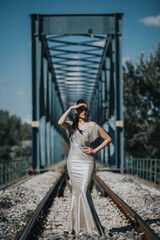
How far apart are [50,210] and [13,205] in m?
0.84

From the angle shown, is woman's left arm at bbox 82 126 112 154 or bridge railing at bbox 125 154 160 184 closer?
woman's left arm at bbox 82 126 112 154

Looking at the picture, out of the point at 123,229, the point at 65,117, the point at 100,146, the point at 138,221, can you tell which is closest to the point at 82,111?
the point at 65,117

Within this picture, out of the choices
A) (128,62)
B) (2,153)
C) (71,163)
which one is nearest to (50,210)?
(71,163)

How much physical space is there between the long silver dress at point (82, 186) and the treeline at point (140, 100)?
53.5 ft

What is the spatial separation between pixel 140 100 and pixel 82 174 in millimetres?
19176

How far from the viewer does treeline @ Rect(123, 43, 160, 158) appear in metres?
20.6

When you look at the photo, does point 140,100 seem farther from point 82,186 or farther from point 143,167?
point 82,186

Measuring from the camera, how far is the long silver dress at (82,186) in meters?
3.77

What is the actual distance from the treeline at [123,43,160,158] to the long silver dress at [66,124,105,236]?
53.5 feet

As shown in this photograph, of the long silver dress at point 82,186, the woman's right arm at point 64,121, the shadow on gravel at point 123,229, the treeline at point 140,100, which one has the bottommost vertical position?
the shadow on gravel at point 123,229

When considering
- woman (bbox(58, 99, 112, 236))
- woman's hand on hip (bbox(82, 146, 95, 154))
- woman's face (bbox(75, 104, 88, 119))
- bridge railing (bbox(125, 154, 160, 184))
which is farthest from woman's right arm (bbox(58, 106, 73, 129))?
bridge railing (bbox(125, 154, 160, 184))

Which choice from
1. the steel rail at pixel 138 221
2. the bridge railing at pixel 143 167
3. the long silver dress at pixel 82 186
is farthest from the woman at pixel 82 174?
the bridge railing at pixel 143 167

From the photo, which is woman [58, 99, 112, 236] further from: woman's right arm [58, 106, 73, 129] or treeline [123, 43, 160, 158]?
treeline [123, 43, 160, 158]

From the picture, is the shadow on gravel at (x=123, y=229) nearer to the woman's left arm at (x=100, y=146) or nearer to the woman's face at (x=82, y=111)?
the woman's left arm at (x=100, y=146)
